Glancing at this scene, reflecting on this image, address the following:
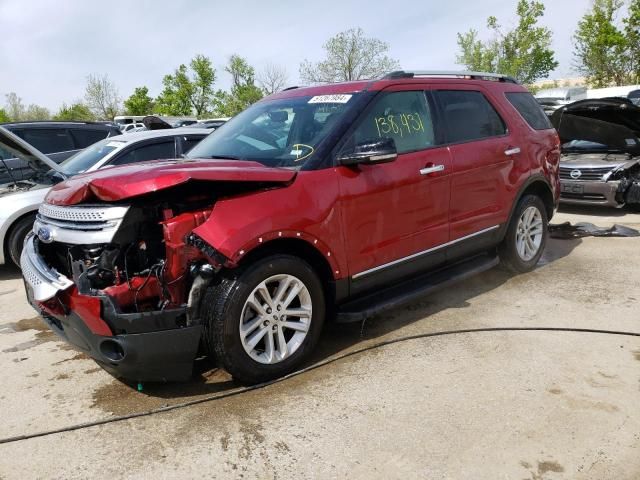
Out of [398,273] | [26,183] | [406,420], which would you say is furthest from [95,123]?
[406,420]

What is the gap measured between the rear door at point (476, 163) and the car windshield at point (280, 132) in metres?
1.06

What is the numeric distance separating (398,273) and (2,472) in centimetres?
266

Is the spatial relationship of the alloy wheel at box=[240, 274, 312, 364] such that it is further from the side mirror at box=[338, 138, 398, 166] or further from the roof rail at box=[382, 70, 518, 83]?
the roof rail at box=[382, 70, 518, 83]

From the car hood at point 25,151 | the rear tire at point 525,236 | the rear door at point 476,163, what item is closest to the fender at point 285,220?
A: the rear door at point 476,163

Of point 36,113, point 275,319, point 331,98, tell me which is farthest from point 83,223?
point 36,113

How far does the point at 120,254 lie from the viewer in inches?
113

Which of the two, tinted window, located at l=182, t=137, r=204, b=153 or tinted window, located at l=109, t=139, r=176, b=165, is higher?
tinted window, located at l=182, t=137, r=204, b=153

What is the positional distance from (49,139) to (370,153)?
722 centimetres

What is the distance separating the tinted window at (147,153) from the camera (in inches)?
247

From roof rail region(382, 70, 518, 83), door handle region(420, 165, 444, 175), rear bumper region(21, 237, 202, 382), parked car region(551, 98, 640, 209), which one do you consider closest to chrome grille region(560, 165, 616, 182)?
parked car region(551, 98, 640, 209)

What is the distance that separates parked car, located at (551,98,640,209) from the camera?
7.84 meters

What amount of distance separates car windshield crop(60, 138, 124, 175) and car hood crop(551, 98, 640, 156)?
699 centimetres

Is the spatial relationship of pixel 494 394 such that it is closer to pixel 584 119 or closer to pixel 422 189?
pixel 422 189

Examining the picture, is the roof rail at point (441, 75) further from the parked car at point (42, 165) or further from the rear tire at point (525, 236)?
the parked car at point (42, 165)
